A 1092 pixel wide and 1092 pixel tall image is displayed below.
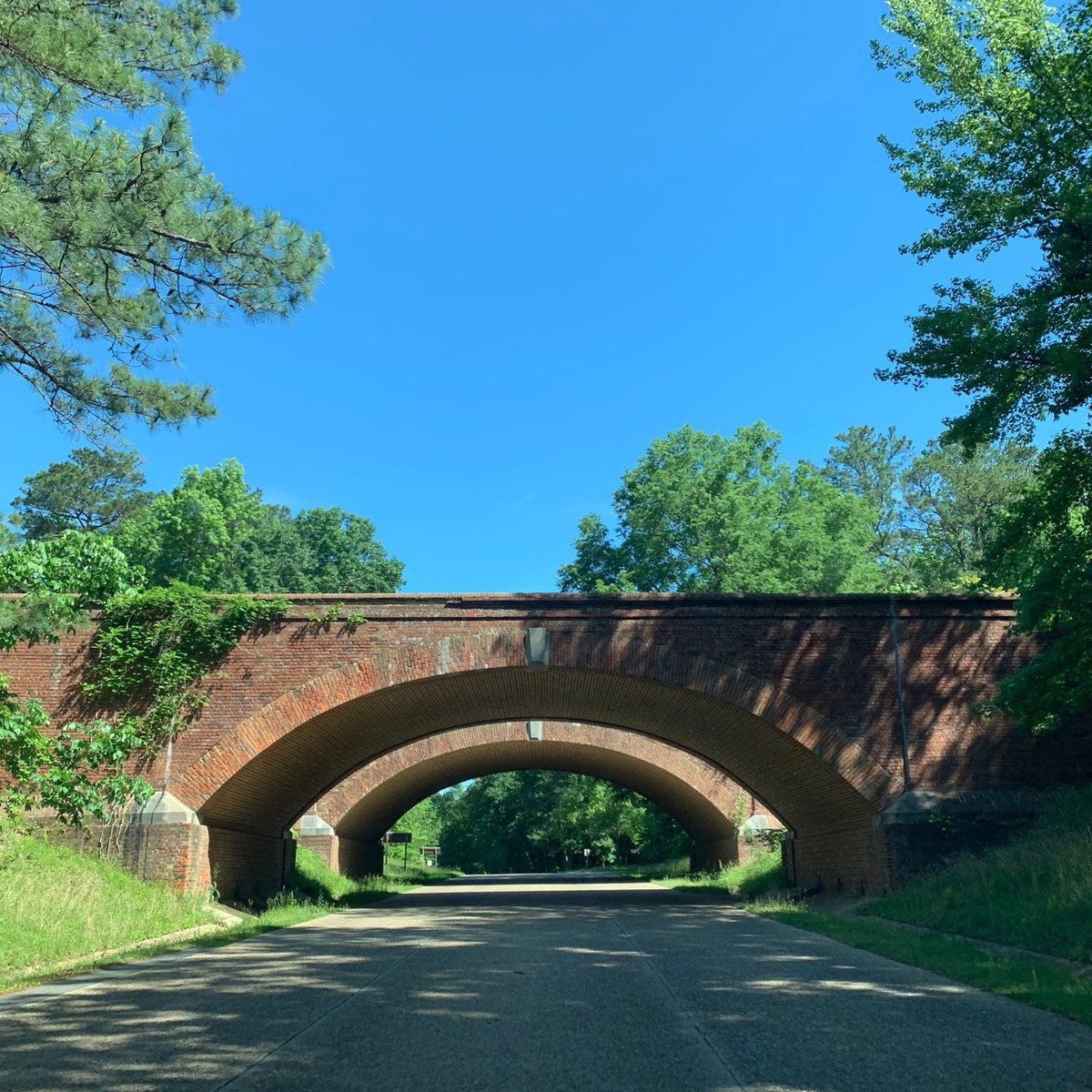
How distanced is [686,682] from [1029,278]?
8011 millimetres

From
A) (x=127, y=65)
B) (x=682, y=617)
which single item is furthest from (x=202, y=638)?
(x=127, y=65)

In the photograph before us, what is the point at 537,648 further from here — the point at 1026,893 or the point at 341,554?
the point at 341,554

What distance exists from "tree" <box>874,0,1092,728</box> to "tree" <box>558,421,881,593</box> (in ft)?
62.7

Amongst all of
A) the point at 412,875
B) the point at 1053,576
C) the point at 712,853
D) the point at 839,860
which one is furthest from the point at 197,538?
the point at 1053,576

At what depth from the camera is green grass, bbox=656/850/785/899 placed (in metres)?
21.9

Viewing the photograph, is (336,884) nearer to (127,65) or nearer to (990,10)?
(127,65)

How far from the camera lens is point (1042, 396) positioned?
1434cm

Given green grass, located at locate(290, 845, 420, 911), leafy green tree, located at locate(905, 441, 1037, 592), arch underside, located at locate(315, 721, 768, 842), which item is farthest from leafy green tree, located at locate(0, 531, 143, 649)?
leafy green tree, located at locate(905, 441, 1037, 592)

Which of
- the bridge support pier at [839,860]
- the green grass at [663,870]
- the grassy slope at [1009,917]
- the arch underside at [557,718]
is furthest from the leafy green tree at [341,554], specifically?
the grassy slope at [1009,917]

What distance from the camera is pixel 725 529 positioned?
117 ft

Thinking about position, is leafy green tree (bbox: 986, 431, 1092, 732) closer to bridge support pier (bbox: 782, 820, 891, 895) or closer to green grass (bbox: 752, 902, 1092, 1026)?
bridge support pier (bbox: 782, 820, 891, 895)

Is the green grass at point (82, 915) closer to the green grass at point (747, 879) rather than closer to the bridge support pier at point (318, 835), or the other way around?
the green grass at point (747, 879)

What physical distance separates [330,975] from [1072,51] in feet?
51.7

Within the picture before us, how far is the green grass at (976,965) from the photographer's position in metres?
7.22
